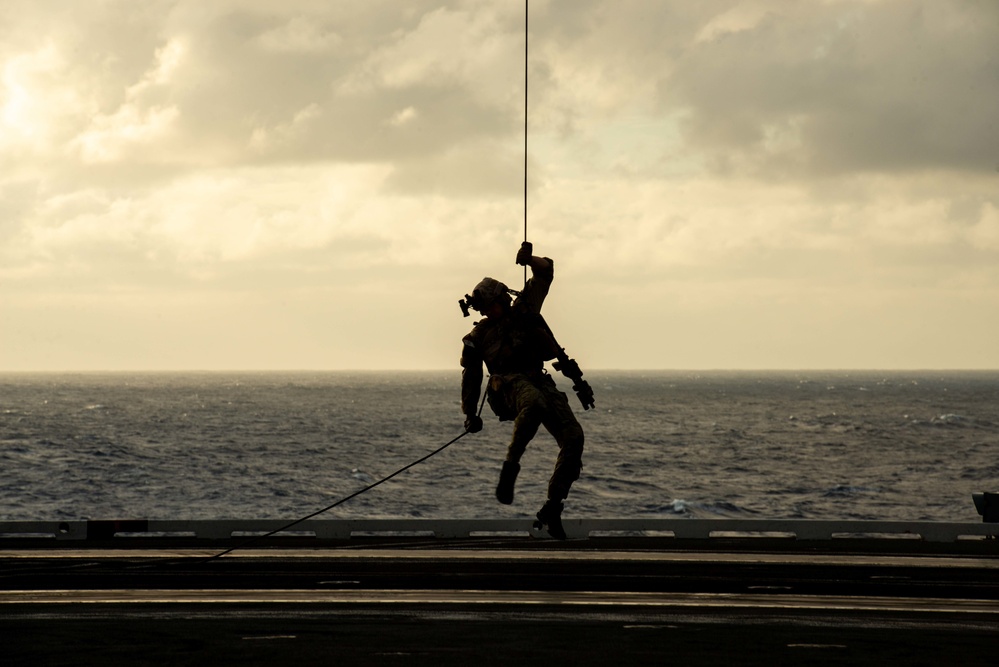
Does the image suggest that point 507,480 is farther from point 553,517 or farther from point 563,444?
point 563,444

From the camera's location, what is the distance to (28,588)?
17406 millimetres

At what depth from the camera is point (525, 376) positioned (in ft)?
48.6

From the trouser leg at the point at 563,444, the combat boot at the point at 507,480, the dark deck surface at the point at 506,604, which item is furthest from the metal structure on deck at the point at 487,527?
the combat boot at the point at 507,480

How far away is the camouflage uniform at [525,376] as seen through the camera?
14.5m

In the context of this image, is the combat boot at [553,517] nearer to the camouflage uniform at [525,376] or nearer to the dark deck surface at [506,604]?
the camouflage uniform at [525,376]

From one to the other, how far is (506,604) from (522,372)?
3.15m

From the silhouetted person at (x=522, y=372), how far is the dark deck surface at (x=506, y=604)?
171 cm

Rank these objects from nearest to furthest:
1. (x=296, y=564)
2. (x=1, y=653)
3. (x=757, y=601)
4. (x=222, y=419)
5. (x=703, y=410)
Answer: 1. (x=1, y=653)
2. (x=757, y=601)
3. (x=296, y=564)
4. (x=222, y=419)
5. (x=703, y=410)

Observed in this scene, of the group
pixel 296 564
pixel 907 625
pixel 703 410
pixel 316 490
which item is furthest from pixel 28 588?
pixel 703 410

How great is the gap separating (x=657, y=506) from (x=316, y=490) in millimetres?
20209

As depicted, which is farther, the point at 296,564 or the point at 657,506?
the point at 657,506

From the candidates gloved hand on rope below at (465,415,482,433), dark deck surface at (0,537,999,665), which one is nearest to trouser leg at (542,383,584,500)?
gloved hand on rope below at (465,415,482,433)

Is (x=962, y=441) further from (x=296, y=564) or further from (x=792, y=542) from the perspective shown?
(x=296, y=564)

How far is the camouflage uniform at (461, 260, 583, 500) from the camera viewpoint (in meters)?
14.5
